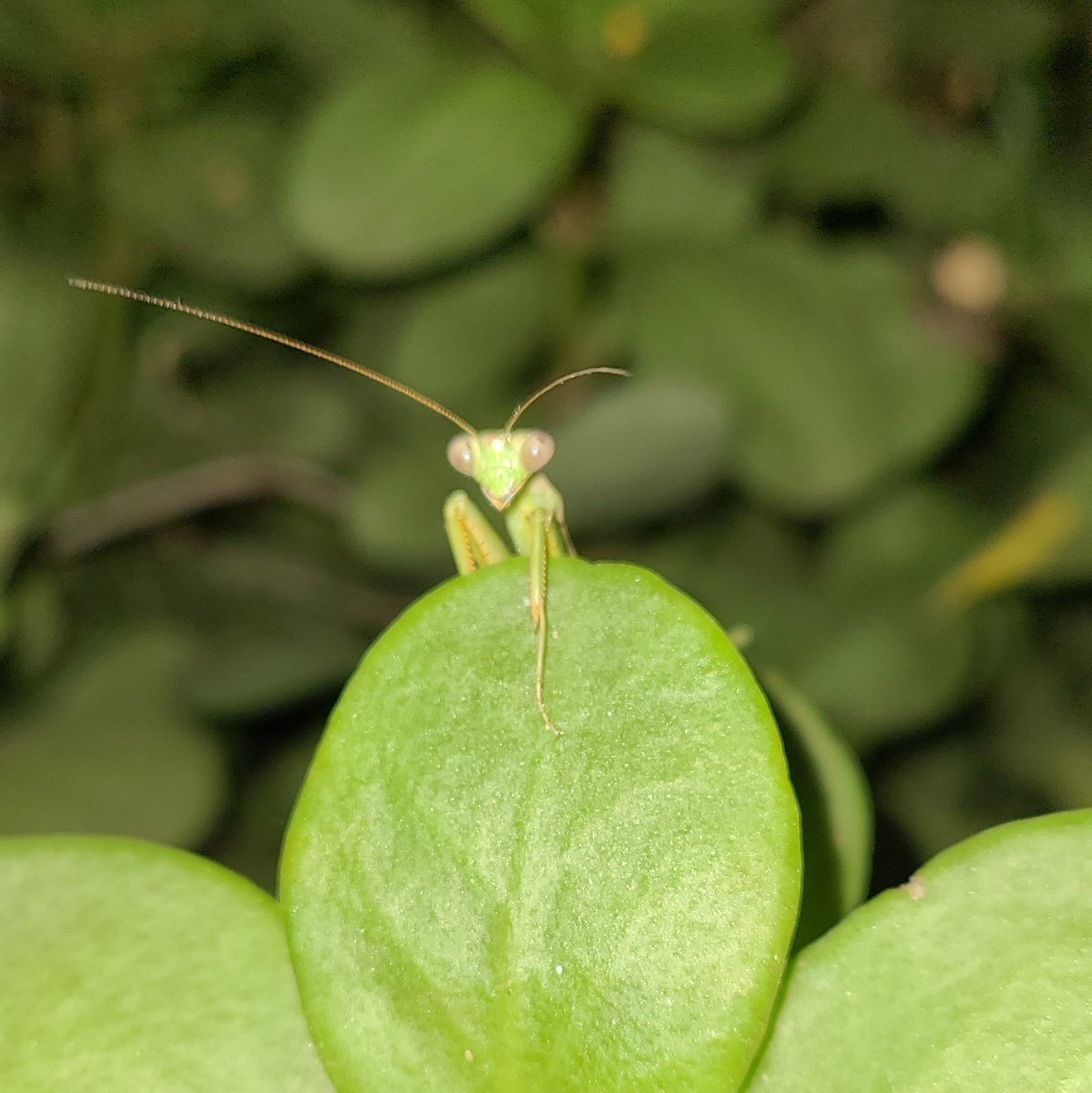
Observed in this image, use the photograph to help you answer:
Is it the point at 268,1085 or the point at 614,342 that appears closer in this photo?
the point at 268,1085

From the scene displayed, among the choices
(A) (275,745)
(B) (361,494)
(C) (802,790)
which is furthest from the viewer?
(A) (275,745)

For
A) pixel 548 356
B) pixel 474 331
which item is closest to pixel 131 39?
pixel 474 331

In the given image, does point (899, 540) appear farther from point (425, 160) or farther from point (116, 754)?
point (116, 754)

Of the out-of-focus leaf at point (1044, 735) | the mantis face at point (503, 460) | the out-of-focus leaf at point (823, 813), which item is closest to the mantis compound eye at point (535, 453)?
the mantis face at point (503, 460)

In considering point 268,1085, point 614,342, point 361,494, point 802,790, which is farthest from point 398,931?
point 614,342

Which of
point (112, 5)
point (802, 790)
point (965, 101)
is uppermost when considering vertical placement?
point (965, 101)

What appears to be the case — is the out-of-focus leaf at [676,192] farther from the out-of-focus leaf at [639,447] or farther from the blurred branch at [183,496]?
the blurred branch at [183,496]

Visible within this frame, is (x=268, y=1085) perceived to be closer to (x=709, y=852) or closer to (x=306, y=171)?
(x=709, y=852)

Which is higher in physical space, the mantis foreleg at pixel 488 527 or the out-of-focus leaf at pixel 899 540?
the mantis foreleg at pixel 488 527
